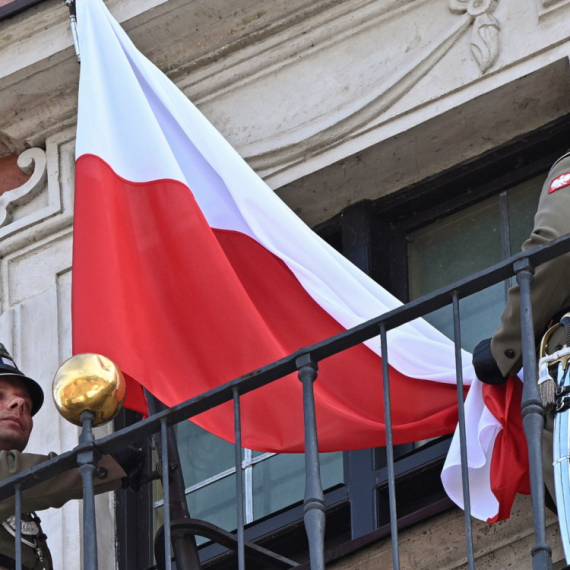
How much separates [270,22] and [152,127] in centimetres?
79

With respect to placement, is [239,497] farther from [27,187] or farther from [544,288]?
[27,187]

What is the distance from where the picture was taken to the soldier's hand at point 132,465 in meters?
5.69

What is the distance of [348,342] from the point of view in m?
5.03

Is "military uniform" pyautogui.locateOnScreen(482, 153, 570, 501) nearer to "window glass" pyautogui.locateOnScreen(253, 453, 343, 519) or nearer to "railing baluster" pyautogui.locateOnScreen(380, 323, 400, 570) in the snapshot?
"railing baluster" pyautogui.locateOnScreen(380, 323, 400, 570)

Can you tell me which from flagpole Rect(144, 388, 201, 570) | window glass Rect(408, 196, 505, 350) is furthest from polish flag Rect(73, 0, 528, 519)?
window glass Rect(408, 196, 505, 350)

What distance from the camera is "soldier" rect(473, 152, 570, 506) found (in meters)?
5.27

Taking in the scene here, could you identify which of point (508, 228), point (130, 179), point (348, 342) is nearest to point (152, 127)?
point (130, 179)

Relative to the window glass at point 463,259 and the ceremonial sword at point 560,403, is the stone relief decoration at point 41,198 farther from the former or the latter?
the ceremonial sword at point 560,403

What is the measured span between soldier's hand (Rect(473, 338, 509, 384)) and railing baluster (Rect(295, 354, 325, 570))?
2.01 ft

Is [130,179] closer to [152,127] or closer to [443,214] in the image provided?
[152,127]

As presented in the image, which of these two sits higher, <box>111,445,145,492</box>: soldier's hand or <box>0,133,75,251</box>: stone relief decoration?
<box>0,133,75,251</box>: stone relief decoration

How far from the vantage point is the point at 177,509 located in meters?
5.72

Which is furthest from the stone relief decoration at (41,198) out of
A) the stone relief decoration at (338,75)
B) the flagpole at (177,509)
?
the flagpole at (177,509)

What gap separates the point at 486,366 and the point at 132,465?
1015mm
